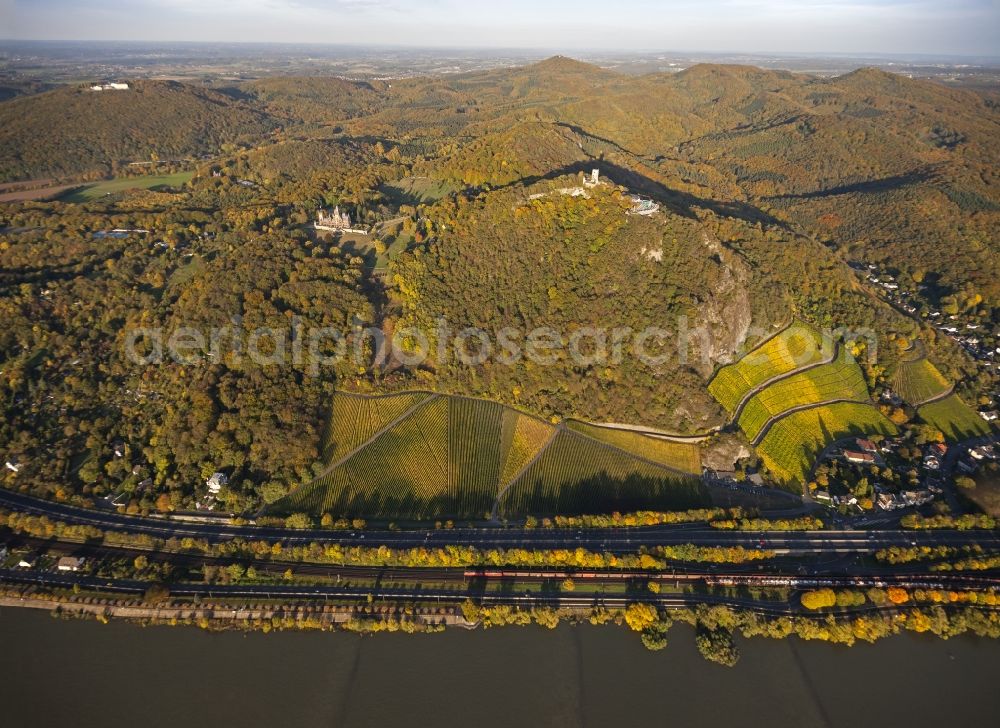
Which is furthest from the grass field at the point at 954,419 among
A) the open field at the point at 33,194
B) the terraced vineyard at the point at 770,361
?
the open field at the point at 33,194

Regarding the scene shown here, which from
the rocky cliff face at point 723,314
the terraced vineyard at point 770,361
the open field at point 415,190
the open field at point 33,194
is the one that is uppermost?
the open field at point 415,190

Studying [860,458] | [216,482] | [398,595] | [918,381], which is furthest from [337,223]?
[918,381]

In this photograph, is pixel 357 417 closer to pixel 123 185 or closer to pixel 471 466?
pixel 471 466

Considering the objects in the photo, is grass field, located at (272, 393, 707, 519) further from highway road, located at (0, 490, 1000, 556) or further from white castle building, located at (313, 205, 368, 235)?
white castle building, located at (313, 205, 368, 235)

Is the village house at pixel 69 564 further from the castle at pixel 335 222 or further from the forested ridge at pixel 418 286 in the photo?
the castle at pixel 335 222

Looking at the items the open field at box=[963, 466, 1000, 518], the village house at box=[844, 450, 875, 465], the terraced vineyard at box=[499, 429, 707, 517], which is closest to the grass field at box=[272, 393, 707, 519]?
the terraced vineyard at box=[499, 429, 707, 517]
